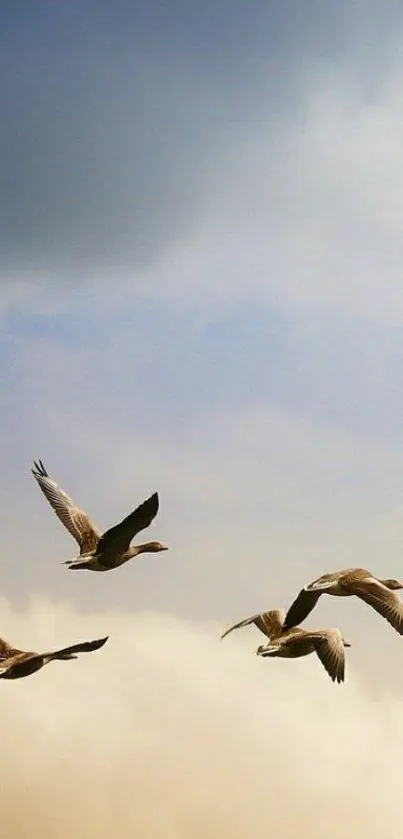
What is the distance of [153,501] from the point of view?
1559 inches

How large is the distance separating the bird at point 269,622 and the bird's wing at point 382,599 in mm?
3407

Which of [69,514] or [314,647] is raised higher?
[69,514]

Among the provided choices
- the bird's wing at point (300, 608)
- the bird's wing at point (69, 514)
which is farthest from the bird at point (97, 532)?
the bird's wing at point (300, 608)

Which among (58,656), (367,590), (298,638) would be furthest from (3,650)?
(367,590)

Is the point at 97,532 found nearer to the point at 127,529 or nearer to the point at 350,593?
the point at 127,529

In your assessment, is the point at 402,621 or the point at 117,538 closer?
the point at 402,621

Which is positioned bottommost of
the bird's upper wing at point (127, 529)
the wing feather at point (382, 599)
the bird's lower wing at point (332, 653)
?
the bird's lower wing at point (332, 653)

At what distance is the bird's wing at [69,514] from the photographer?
47812mm

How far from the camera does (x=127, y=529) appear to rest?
138ft

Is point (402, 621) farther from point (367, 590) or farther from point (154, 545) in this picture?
point (154, 545)

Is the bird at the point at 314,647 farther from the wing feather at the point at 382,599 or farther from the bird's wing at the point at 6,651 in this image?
the bird's wing at the point at 6,651

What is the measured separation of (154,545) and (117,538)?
4.65 m

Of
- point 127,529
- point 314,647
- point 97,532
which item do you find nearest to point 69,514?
point 97,532

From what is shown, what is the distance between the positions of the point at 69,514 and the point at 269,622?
1049cm
